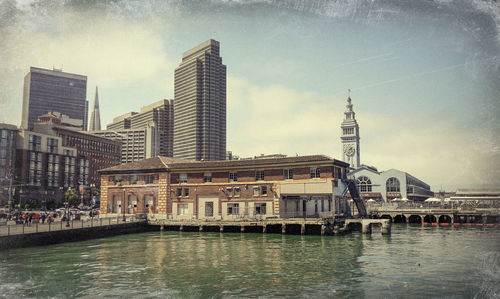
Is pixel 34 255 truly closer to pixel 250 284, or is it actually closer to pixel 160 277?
pixel 160 277

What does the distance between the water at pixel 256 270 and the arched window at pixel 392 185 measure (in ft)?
199

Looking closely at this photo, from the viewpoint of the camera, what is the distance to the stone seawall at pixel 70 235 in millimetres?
35625

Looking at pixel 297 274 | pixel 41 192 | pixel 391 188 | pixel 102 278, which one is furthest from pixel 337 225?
pixel 41 192

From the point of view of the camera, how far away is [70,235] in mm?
42906

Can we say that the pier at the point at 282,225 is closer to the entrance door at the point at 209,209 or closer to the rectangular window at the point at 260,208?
the rectangular window at the point at 260,208

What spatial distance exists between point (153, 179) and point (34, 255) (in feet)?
106

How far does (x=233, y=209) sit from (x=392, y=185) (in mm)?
57360

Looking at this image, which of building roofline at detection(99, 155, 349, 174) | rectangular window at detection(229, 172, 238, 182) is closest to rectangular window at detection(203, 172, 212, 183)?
building roofline at detection(99, 155, 349, 174)

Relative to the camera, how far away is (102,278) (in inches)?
928

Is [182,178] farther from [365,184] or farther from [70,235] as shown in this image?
[365,184]

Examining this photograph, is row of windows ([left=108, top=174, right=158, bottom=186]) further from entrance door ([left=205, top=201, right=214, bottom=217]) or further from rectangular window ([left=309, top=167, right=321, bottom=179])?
rectangular window ([left=309, top=167, right=321, bottom=179])

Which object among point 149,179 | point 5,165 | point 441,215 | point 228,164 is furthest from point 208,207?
point 5,165

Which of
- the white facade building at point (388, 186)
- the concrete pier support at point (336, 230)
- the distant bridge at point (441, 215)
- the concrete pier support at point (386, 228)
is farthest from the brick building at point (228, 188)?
the white facade building at point (388, 186)

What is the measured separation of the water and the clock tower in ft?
499
